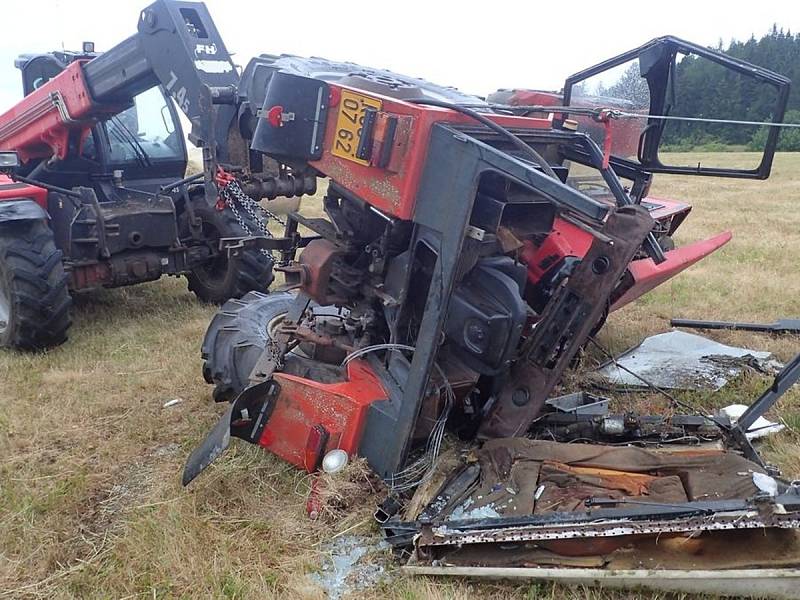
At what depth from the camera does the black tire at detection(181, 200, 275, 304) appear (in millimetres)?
6223

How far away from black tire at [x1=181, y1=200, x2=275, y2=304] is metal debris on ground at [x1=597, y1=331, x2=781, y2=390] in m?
2.94

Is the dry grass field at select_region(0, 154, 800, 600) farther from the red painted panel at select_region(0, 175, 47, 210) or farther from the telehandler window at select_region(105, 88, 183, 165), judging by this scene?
the telehandler window at select_region(105, 88, 183, 165)

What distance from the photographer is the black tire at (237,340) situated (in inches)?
160

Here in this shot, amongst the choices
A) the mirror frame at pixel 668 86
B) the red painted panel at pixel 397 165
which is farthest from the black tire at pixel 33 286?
the mirror frame at pixel 668 86

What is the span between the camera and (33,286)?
5059mm

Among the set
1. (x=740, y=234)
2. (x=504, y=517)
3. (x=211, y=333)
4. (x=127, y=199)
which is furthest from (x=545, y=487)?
(x=740, y=234)

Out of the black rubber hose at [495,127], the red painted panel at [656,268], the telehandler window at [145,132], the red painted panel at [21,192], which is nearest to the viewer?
the black rubber hose at [495,127]

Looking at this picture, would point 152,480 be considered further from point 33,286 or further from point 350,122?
point 33,286

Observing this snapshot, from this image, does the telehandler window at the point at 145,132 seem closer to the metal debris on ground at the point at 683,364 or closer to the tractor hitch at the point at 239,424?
the tractor hitch at the point at 239,424

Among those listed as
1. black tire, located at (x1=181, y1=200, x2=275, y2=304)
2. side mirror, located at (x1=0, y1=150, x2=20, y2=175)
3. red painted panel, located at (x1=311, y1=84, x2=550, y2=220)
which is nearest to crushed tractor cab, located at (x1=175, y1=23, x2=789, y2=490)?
red painted panel, located at (x1=311, y1=84, x2=550, y2=220)

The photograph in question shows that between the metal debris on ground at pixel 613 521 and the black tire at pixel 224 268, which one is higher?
the metal debris on ground at pixel 613 521

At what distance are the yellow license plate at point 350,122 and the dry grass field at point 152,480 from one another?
1.43 m

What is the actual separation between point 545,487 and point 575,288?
0.83 m

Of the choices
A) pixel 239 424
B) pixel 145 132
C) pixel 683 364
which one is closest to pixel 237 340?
pixel 239 424
